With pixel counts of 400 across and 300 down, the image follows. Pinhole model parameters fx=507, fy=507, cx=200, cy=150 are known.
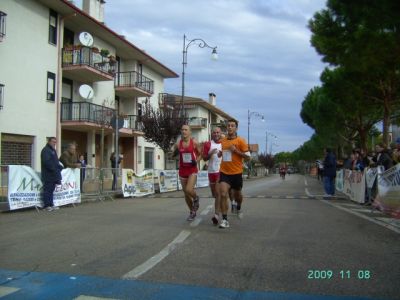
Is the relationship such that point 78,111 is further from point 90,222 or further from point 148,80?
point 90,222

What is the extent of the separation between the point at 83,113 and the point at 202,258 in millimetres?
22741

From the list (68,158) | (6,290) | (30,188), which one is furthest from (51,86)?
(6,290)

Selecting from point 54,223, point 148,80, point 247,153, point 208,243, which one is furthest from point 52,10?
point 208,243

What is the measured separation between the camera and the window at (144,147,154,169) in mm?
40094

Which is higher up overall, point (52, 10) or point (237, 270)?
point (52, 10)

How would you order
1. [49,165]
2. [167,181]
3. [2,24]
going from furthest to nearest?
1. [167,181]
2. [2,24]
3. [49,165]

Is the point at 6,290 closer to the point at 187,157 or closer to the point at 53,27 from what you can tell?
the point at 187,157

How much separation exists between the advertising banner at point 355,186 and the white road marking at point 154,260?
31.1ft

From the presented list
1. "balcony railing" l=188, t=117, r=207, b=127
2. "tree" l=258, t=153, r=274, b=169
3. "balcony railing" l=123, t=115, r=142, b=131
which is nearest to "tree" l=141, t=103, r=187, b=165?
"balcony railing" l=123, t=115, r=142, b=131

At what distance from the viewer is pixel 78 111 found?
91.5 feet

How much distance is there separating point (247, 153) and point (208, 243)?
2243mm

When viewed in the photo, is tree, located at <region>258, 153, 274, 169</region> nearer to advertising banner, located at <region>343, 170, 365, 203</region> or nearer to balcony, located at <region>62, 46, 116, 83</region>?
balcony, located at <region>62, 46, 116, 83</region>

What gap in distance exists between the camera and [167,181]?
24578 mm

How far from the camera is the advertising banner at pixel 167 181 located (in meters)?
23.7
